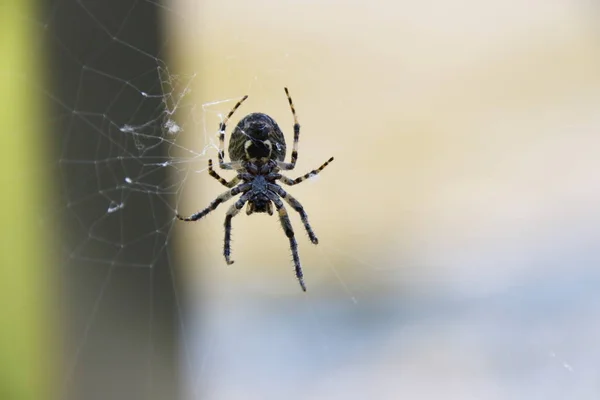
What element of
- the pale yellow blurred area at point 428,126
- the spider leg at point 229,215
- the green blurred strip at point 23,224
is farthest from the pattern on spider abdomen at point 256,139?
the pale yellow blurred area at point 428,126

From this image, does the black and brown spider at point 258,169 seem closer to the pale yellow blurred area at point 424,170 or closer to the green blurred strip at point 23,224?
the green blurred strip at point 23,224

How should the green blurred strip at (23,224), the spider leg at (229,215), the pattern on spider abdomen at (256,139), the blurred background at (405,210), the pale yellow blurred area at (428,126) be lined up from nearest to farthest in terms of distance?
the pattern on spider abdomen at (256,139) → the spider leg at (229,215) → the green blurred strip at (23,224) → the blurred background at (405,210) → the pale yellow blurred area at (428,126)

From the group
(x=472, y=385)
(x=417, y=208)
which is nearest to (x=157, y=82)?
(x=417, y=208)

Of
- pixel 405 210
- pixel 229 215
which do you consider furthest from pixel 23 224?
pixel 405 210

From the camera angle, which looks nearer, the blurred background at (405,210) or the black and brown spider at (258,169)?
the black and brown spider at (258,169)

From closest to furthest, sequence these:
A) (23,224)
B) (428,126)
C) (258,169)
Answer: (258,169) < (23,224) < (428,126)

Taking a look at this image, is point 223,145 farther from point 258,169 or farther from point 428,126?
Answer: point 428,126

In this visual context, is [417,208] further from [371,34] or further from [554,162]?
[371,34]
